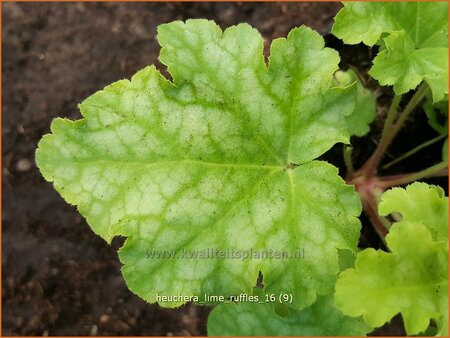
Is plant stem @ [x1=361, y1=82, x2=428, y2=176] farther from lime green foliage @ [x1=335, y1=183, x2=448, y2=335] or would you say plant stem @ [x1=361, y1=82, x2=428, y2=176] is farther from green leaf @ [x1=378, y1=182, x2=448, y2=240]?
lime green foliage @ [x1=335, y1=183, x2=448, y2=335]

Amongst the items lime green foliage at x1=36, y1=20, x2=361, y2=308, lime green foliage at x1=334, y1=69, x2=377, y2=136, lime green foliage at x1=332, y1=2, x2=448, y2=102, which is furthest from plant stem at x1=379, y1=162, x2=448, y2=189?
lime green foliage at x1=36, y1=20, x2=361, y2=308

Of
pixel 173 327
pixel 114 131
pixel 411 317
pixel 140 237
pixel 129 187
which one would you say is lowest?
pixel 173 327

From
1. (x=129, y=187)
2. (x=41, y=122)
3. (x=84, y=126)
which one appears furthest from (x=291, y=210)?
(x=41, y=122)

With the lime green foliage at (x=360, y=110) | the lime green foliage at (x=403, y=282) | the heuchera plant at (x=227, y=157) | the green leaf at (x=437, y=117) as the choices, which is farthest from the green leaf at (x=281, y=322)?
the green leaf at (x=437, y=117)

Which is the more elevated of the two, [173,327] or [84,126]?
[84,126]

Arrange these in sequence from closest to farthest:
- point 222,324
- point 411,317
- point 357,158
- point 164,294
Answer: point 411,317 < point 164,294 < point 222,324 < point 357,158

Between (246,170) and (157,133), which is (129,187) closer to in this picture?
(157,133)
